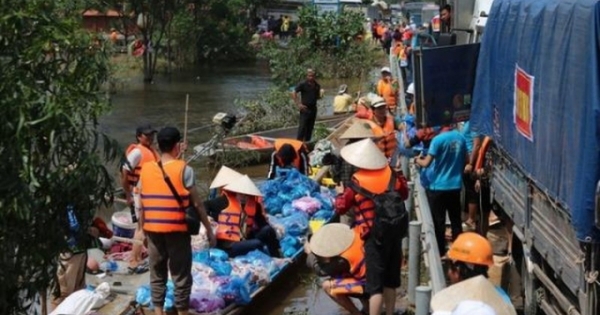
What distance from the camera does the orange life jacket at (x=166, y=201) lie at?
7.58 m

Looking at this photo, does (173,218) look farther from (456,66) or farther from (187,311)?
(456,66)

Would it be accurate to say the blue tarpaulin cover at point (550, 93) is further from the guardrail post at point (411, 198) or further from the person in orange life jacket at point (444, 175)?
the guardrail post at point (411, 198)

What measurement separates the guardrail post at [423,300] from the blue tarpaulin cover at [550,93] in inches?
42.2

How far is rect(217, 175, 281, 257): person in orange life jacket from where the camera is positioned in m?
9.66

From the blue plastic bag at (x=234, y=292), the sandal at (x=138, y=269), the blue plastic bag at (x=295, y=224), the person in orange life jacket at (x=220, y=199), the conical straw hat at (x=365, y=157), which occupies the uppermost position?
the conical straw hat at (x=365, y=157)

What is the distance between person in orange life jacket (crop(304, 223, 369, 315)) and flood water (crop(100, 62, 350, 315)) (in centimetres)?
156

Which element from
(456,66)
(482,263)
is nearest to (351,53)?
(456,66)

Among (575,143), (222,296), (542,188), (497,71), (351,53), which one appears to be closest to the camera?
(575,143)

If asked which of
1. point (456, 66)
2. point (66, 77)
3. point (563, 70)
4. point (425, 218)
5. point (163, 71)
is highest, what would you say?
point (66, 77)

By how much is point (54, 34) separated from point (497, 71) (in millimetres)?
5642

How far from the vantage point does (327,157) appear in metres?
13.1

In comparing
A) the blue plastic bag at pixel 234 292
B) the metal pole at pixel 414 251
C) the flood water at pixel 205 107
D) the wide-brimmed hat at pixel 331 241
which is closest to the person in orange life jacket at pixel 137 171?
the blue plastic bag at pixel 234 292

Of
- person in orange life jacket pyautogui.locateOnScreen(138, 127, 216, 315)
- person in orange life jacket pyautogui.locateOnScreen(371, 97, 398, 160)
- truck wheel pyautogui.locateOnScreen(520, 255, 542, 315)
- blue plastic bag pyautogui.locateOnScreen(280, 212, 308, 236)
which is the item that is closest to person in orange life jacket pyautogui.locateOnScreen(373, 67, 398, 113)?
person in orange life jacket pyautogui.locateOnScreen(371, 97, 398, 160)

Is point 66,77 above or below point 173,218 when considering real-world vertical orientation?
above
